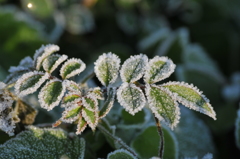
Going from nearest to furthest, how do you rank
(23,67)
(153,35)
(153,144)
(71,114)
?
1. (71,114)
2. (23,67)
3. (153,144)
4. (153,35)

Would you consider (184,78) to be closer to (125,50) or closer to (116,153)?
(125,50)

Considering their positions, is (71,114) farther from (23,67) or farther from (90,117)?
(23,67)

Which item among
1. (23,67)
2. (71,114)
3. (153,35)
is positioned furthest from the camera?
(153,35)

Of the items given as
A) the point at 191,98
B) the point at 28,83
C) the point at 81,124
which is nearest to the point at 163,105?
the point at 191,98

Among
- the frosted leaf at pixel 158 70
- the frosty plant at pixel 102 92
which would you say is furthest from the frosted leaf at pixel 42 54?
the frosted leaf at pixel 158 70

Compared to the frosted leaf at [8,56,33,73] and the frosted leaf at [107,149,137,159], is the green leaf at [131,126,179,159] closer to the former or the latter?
the frosted leaf at [107,149,137,159]

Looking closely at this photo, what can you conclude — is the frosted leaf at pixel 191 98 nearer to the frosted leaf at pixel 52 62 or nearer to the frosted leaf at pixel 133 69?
the frosted leaf at pixel 133 69

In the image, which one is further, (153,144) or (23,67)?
(153,144)
